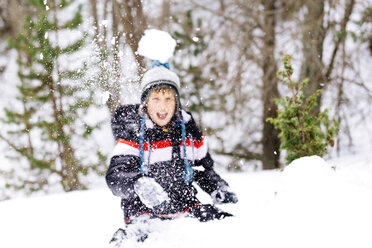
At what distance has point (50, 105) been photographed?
5.28 m

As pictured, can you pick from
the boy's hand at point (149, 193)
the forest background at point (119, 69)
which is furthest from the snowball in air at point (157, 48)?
the forest background at point (119, 69)

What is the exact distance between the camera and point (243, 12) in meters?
6.02

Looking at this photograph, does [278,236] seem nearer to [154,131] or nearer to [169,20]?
[154,131]

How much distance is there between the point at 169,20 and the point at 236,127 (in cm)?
266

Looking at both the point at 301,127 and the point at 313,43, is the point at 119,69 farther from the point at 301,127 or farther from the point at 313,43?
the point at 313,43

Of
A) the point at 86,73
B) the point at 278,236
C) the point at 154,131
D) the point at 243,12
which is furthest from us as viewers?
the point at 243,12

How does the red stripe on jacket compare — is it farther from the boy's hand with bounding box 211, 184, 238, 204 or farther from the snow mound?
the snow mound

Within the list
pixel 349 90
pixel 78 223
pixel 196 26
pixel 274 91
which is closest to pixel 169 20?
pixel 196 26

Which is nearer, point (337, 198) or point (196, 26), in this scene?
point (337, 198)

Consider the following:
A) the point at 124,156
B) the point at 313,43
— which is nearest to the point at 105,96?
the point at 124,156

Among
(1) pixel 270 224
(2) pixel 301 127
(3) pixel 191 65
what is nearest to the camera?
(1) pixel 270 224

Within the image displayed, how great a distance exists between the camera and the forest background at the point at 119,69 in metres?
5.05

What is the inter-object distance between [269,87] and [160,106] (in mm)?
3999

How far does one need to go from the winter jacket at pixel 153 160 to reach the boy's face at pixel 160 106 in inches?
2.0
